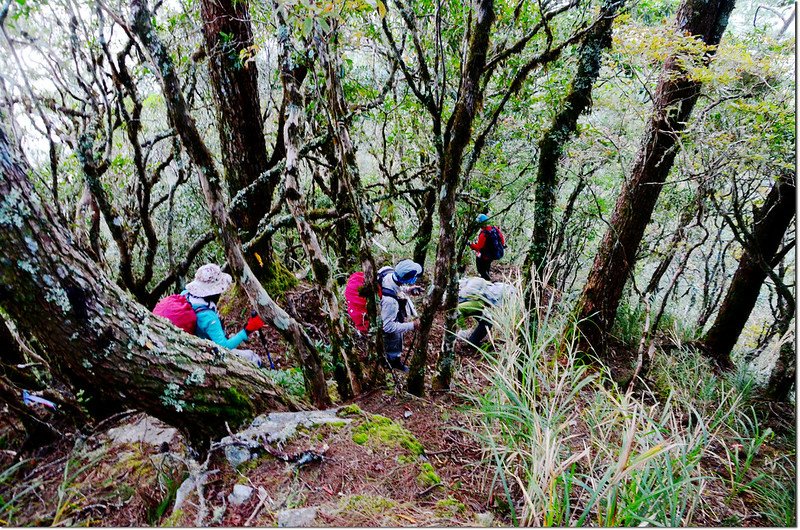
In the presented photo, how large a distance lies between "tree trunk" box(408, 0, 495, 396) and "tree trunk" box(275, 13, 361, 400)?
65 cm

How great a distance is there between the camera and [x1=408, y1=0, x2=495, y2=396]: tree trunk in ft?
8.25

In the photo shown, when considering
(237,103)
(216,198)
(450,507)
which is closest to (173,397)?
(216,198)

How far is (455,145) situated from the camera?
2664 millimetres

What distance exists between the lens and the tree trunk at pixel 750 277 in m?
5.88

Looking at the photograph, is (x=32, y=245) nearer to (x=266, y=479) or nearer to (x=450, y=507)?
(x=266, y=479)

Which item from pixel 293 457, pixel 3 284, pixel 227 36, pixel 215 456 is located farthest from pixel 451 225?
pixel 227 36

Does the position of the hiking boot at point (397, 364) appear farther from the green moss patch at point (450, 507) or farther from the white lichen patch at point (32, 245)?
the white lichen patch at point (32, 245)

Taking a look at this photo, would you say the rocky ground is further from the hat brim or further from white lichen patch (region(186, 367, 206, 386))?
the hat brim

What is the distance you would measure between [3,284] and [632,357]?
23.7 ft

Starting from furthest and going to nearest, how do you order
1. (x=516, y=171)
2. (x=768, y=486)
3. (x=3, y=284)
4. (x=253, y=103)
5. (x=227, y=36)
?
(x=516, y=171), (x=253, y=103), (x=227, y=36), (x=768, y=486), (x=3, y=284)

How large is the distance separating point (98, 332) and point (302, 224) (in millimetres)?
1438

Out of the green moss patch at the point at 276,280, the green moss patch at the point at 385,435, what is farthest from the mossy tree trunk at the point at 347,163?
the green moss patch at the point at 276,280

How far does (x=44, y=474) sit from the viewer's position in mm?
2268

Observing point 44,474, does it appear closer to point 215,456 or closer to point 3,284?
point 215,456
